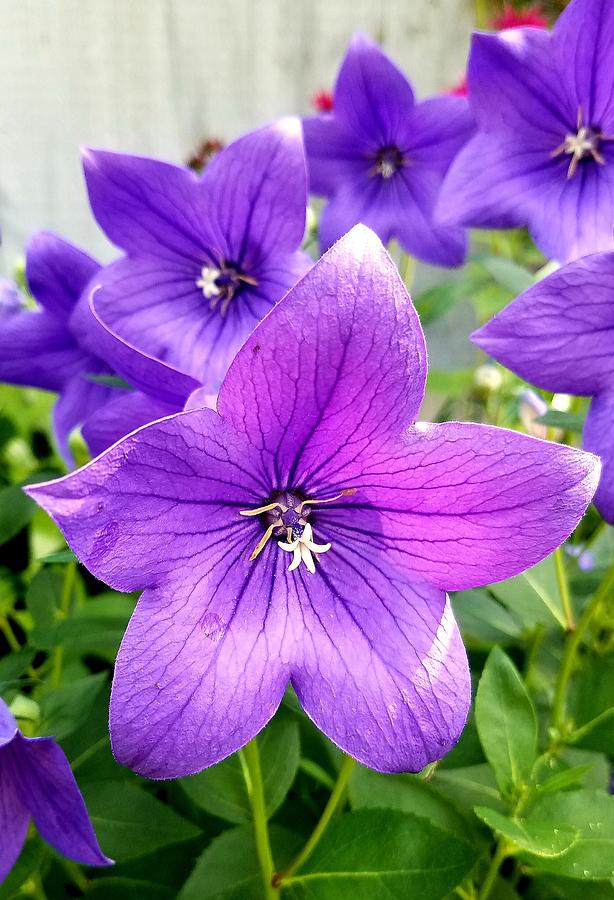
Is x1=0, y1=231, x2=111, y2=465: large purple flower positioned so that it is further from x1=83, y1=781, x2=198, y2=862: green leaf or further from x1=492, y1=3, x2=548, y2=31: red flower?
x1=492, y1=3, x2=548, y2=31: red flower

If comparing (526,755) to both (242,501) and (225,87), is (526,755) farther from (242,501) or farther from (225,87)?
(225,87)

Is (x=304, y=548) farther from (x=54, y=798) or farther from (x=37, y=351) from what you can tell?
(x=37, y=351)

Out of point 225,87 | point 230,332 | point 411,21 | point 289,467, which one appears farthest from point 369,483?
point 411,21

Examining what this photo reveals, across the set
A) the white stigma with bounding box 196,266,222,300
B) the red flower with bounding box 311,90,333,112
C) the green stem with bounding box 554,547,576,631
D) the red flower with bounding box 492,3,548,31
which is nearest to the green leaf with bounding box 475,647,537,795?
the green stem with bounding box 554,547,576,631

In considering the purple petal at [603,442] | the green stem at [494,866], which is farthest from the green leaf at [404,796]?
the purple petal at [603,442]

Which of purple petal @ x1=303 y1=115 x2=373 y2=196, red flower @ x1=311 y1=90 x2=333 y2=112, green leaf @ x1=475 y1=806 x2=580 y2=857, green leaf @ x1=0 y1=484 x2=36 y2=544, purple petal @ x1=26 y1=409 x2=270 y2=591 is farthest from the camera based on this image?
red flower @ x1=311 y1=90 x2=333 y2=112

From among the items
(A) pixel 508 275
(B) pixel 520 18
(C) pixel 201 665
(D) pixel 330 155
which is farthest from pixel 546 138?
(B) pixel 520 18
